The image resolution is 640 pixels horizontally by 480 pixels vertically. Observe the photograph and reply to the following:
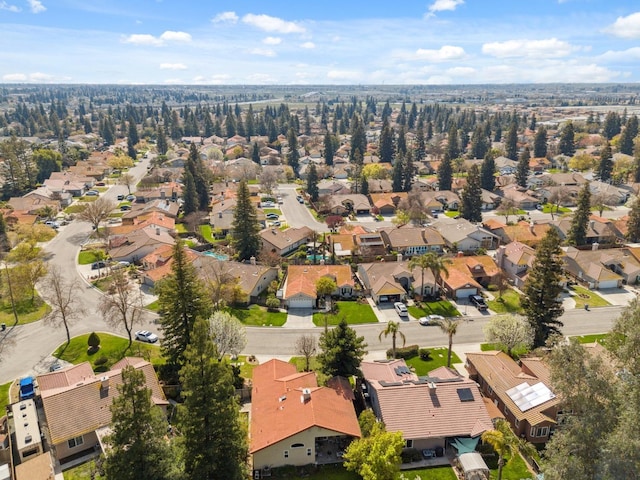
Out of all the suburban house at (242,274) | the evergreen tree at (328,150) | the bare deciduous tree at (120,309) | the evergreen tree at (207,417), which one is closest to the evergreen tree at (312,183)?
the evergreen tree at (328,150)

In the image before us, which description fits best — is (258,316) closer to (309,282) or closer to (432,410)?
(309,282)

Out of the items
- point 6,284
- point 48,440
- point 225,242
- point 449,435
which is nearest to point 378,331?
point 449,435

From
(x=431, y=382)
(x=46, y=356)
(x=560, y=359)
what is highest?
(x=560, y=359)

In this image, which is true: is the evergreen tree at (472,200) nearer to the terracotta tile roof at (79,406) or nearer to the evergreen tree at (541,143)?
the evergreen tree at (541,143)

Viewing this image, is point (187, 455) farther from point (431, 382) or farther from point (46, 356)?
point (46, 356)

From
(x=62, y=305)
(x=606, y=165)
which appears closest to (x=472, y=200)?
(x=606, y=165)
